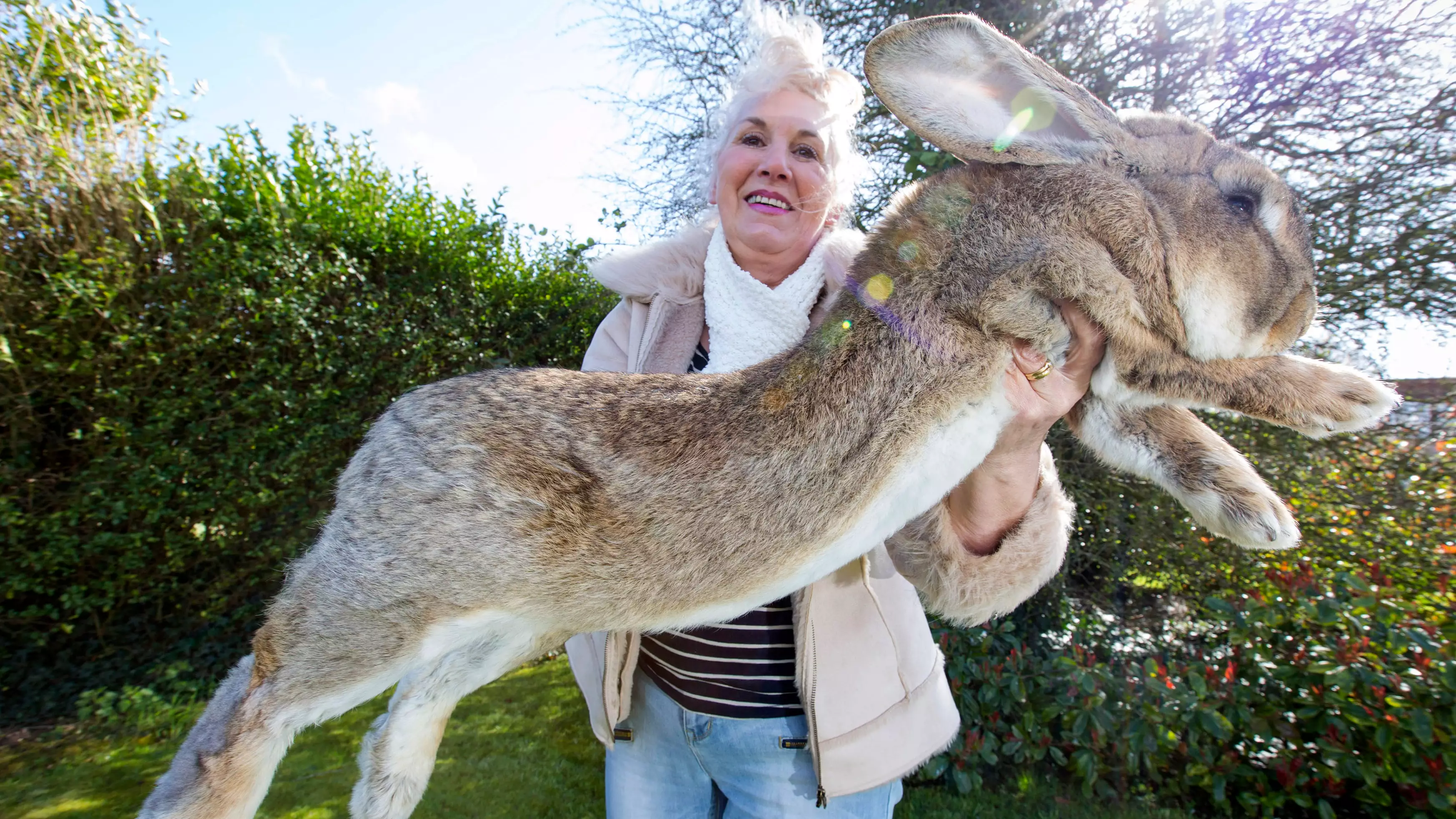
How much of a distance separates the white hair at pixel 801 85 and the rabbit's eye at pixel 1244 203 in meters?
1.11

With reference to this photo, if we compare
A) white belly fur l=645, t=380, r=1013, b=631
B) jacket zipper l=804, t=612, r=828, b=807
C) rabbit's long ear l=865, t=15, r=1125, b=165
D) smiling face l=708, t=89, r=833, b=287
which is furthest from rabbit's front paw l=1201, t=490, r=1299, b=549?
smiling face l=708, t=89, r=833, b=287

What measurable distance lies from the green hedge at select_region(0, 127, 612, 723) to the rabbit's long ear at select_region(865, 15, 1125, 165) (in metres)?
4.26

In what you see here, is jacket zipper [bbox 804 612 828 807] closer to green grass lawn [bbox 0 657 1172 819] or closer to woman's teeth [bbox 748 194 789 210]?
woman's teeth [bbox 748 194 789 210]

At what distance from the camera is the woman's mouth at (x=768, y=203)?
7.36 ft

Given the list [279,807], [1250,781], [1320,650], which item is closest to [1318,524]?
[1320,650]

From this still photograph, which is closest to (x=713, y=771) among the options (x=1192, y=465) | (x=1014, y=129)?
(x=1192, y=465)

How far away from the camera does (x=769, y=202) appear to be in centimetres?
224

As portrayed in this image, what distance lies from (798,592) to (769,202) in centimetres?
121

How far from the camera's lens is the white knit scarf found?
218 centimetres

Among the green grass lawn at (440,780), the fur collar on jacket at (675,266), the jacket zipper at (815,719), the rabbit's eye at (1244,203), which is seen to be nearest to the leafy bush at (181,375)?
the green grass lawn at (440,780)

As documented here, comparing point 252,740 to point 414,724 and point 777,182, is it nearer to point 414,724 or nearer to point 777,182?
point 414,724

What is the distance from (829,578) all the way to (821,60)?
1.72m

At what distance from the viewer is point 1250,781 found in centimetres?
339

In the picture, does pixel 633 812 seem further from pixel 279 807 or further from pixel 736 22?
pixel 736 22
